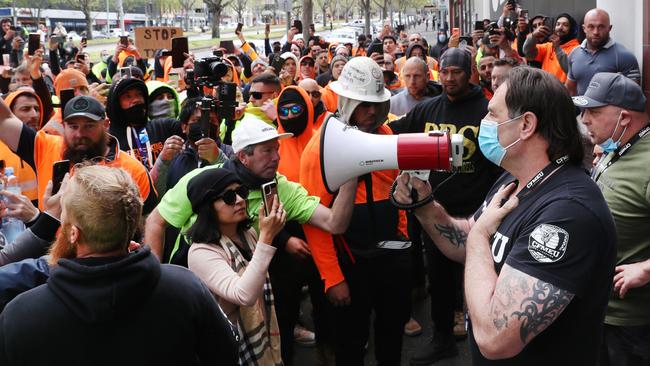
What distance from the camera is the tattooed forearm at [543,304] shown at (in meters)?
2.00

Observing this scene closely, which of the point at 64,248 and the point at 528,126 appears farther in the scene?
the point at 528,126

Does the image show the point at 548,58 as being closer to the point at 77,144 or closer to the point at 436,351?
the point at 436,351

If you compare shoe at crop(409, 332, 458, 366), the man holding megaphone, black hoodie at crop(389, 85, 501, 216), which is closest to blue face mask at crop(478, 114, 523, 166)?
the man holding megaphone

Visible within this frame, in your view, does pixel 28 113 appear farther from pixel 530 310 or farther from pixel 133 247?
pixel 530 310

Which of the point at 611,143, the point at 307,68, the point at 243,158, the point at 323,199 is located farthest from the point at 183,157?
the point at 307,68

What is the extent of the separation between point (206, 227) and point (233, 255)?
0.19 metres

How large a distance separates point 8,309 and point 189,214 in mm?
1340

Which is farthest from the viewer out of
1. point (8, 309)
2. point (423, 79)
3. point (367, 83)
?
point (423, 79)

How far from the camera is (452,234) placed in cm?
283

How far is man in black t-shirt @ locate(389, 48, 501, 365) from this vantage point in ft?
15.2

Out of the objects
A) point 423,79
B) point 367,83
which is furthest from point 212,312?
point 423,79

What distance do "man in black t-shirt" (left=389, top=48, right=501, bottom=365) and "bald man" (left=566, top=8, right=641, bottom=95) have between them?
2300mm

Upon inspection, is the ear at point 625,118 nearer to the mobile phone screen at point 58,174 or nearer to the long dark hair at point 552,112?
the long dark hair at point 552,112

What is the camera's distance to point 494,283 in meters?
2.16
